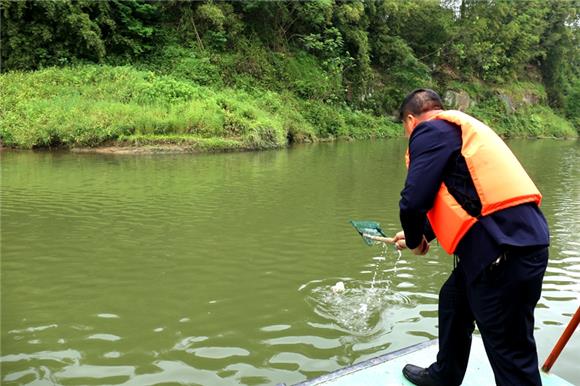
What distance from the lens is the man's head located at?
262cm

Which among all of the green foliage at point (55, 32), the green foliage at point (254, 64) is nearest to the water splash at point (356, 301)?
the green foliage at point (254, 64)

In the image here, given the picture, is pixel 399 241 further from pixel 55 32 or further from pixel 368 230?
pixel 55 32

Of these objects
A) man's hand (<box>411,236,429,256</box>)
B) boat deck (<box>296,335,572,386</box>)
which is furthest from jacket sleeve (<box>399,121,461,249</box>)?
boat deck (<box>296,335,572,386</box>)

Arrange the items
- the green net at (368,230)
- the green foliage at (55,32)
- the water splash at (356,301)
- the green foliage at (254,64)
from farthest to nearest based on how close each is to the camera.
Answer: the green foliage at (55,32), the green foliage at (254,64), the water splash at (356,301), the green net at (368,230)

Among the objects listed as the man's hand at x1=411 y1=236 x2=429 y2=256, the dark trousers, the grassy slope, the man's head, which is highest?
the grassy slope

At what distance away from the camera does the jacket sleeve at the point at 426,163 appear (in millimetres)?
2340

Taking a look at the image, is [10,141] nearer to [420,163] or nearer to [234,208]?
[234,208]

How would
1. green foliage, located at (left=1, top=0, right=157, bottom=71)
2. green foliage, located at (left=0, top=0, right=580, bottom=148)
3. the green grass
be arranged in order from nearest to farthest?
1. the green grass
2. green foliage, located at (left=0, top=0, right=580, bottom=148)
3. green foliage, located at (left=1, top=0, right=157, bottom=71)

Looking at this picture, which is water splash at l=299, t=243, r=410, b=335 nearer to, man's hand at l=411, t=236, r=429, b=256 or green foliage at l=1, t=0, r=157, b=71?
man's hand at l=411, t=236, r=429, b=256

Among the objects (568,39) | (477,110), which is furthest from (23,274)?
(568,39)

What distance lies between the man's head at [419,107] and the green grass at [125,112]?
1565 centimetres

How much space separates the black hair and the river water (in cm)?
204

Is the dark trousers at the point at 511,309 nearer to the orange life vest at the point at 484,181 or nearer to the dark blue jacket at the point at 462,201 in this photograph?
the dark blue jacket at the point at 462,201

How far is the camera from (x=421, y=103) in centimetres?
265
